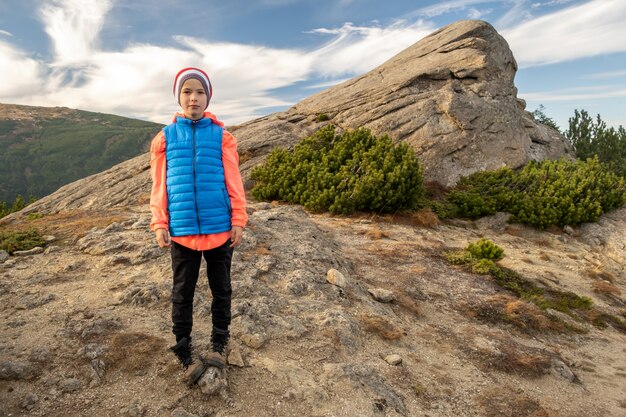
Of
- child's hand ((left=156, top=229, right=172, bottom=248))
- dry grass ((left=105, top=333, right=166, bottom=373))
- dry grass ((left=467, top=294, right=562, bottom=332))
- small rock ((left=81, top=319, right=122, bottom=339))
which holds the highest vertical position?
child's hand ((left=156, top=229, right=172, bottom=248))

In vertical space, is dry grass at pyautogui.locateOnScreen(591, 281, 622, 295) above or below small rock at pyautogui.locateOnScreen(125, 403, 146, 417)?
below

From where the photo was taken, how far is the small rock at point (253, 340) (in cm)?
496

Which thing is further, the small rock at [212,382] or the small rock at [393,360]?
the small rock at [393,360]

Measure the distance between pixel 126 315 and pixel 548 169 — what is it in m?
17.4

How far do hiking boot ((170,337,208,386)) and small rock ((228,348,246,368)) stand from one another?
40 cm

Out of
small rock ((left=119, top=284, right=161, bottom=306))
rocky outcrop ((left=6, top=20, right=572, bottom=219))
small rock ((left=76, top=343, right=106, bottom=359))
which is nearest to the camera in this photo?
small rock ((left=76, top=343, right=106, bottom=359))

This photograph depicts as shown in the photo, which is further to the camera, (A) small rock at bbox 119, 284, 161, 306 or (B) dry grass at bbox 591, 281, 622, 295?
(B) dry grass at bbox 591, 281, 622, 295

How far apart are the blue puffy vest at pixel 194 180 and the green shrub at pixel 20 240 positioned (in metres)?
5.94

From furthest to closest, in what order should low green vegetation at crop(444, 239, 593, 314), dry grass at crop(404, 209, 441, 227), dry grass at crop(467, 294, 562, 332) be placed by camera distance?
dry grass at crop(404, 209, 441, 227) < low green vegetation at crop(444, 239, 593, 314) < dry grass at crop(467, 294, 562, 332)

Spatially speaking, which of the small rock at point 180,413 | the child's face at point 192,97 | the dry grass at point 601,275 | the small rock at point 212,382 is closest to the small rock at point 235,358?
the small rock at point 212,382

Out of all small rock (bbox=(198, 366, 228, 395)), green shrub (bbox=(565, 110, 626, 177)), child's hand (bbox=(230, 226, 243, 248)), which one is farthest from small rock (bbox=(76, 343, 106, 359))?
green shrub (bbox=(565, 110, 626, 177))

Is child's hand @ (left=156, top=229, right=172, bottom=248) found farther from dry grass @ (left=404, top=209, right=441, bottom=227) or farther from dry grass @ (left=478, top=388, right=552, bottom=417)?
dry grass @ (left=404, top=209, right=441, bottom=227)

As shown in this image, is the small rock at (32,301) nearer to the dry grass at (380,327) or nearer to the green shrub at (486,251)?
the dry grass at (380,327)

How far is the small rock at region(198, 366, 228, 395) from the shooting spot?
390 centimetres
